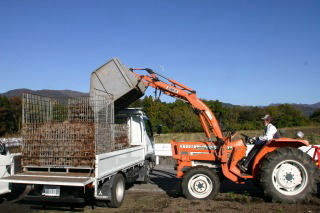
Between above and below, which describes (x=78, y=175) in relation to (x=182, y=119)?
below

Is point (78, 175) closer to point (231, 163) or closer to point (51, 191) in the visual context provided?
point (51, 191)

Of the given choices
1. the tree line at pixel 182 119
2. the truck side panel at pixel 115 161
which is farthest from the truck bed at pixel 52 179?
the tree line at pixel 182 119

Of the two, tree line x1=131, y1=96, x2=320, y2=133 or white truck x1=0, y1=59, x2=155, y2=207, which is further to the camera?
tree line x1=131, y1=96, x2=320, y2=133

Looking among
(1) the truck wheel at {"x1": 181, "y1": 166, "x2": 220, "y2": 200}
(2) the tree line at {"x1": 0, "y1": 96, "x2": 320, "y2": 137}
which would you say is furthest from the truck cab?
(2) the tree line at {"x1": 0, "y1": 96, "x2": 320, "y2": 137}

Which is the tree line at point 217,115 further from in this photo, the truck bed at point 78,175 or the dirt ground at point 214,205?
the truck bed at point 78,175

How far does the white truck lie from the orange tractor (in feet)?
4.20

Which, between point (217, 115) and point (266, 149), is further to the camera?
point (217, 115)

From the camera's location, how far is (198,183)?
7734 millimetres

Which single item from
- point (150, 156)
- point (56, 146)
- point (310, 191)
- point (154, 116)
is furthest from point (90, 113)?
point (154, 116)

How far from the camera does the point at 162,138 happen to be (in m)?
27.4

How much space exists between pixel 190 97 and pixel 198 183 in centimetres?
229

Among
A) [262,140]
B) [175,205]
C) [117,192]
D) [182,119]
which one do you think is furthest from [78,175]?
[182,119]

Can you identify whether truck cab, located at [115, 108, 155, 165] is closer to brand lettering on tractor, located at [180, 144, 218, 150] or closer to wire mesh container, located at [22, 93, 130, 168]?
brand lettering on tractor, located at [180, 144, 218, 150]

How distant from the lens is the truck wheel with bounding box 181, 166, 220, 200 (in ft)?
25.1
